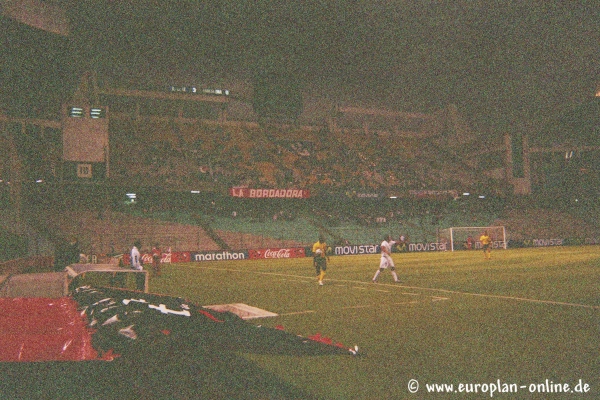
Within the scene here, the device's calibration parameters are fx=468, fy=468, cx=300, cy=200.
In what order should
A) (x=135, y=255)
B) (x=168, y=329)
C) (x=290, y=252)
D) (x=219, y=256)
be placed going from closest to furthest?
1. (x=168, y=329)
2. (x=135, y=255)
3. (x=219, y=256)
4. (x=290, y=252)

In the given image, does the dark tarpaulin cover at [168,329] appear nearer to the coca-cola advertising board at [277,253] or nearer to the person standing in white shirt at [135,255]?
the person standing in white shirt at [135,255]

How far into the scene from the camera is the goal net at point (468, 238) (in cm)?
4706

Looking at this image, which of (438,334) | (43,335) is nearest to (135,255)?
(438,334)

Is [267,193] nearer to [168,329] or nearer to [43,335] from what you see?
[168,329]

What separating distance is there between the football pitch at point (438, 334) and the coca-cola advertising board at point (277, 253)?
2154 centimetres

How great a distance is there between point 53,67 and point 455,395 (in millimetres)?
11741

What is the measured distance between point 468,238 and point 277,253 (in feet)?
66.2

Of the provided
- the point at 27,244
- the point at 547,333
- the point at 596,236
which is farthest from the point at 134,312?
the point at 596,236

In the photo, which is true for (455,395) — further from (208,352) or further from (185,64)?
(185,64)

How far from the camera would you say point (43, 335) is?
4.38 meters

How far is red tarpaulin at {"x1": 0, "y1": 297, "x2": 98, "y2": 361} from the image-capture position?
13.1ft

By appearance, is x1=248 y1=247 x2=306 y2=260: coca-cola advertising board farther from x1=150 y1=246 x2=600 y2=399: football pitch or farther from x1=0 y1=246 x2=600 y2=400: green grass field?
x1=0 y1=246 x2=600 y2=400: green grass field

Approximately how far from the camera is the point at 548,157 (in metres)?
62.6

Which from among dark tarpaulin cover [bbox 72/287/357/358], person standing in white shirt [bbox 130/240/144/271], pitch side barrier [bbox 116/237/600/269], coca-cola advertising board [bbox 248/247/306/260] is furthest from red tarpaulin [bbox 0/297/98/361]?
coca-cola advertising board [bbox 248/247/306/260]
